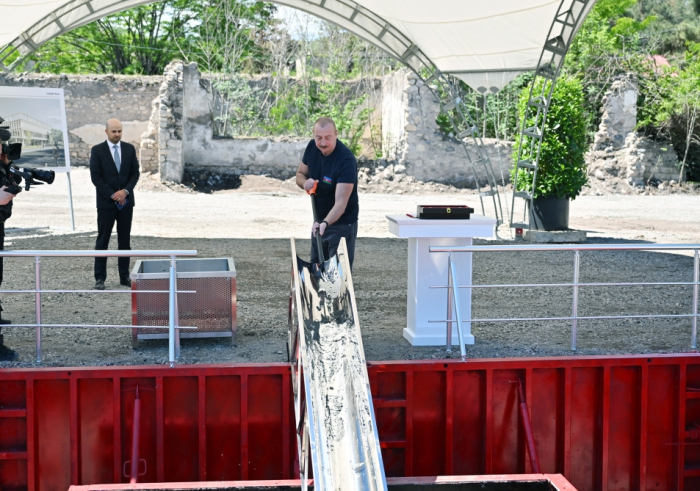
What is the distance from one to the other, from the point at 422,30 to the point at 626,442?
6740mm

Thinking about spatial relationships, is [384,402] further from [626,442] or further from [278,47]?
[278,47]

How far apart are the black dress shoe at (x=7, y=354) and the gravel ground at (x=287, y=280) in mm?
84

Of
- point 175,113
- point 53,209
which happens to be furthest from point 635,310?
point 175,113

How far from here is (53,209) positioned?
55.2 ft

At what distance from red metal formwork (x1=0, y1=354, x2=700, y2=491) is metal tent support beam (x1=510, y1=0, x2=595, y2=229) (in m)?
5.57

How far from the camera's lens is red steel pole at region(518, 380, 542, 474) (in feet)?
17.3

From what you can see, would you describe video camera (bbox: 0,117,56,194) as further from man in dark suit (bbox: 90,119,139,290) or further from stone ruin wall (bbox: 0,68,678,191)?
stone ruin wall (bbox: 0,68,678,191)

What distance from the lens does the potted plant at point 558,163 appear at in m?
13.1

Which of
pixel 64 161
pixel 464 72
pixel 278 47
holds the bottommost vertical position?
pixel 64 161

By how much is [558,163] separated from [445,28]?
3.62 metres

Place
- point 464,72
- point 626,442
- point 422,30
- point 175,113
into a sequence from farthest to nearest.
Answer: point 175,113
point 464,72
point 422,30
point 626,442

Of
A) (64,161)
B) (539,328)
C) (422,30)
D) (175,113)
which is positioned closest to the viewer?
(539,328)

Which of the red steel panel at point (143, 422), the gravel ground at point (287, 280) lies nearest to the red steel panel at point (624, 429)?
the gravel ground at point (287, 280)

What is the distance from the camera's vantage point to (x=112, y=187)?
832 centimetres
